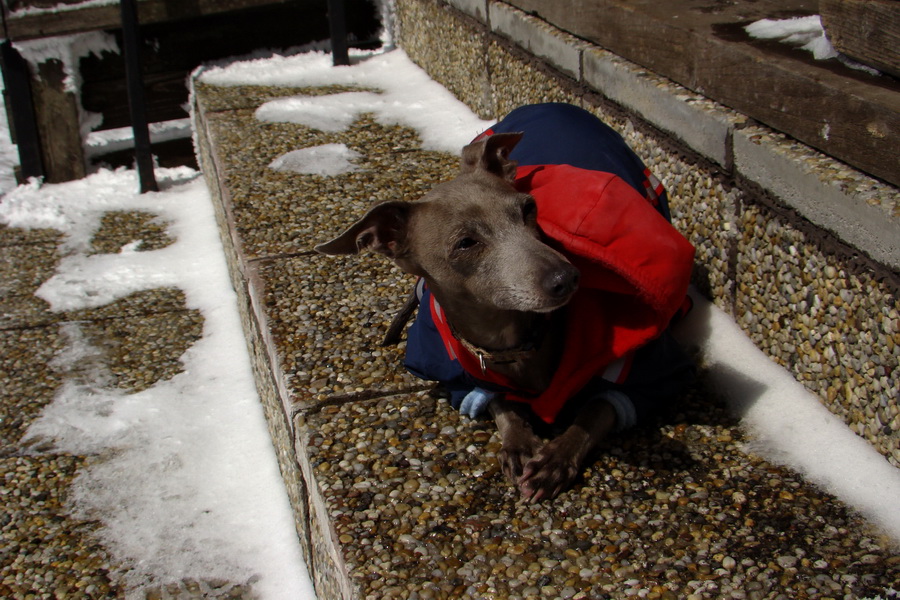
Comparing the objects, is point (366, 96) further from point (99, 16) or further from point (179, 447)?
point (179, 447)

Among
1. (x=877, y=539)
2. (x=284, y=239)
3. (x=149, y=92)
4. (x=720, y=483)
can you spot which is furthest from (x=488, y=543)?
(x=149, y=92)

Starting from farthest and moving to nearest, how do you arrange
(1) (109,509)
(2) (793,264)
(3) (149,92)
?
(3) (149,92) < (1) (109,509) < (2) (793,264)

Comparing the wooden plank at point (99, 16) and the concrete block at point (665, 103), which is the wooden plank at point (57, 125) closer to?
the wooden plank at point (99, 16)

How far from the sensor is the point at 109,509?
3.31 meters

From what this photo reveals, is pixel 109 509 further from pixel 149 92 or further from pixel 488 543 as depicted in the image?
pixel 149 92

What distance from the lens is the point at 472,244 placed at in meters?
2.64

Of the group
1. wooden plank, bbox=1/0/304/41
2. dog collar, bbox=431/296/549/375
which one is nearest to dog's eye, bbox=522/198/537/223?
dog collar, bbox=431/296/549/375

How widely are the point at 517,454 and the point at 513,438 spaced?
0.21 ft

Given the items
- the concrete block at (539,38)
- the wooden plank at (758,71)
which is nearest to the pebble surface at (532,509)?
the wooden plank at (758,71)

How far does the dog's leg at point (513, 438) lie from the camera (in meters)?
2.62

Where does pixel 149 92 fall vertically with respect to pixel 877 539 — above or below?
above

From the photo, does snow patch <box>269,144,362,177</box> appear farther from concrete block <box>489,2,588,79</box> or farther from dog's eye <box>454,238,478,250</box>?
dog's eye <box>454,238,478,250</box>

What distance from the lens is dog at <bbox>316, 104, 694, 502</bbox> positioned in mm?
2615

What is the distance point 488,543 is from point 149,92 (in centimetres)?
535
